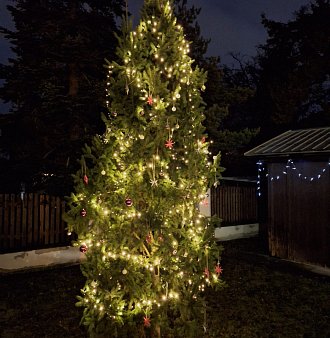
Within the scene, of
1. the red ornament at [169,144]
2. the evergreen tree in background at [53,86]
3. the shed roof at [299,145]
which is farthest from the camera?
the evergreen tree in background at [53,86]

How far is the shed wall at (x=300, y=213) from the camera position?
9828 millimetres

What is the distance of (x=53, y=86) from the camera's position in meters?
13.0

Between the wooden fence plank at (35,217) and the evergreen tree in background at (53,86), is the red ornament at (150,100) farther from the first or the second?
the evergreen tree in background at (53,86)

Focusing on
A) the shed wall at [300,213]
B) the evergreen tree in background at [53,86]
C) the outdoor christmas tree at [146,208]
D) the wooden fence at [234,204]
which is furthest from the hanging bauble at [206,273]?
the wooden fence at [234,204]

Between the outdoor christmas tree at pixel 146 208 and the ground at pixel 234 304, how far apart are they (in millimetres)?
901

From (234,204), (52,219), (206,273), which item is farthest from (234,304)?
(234,204)

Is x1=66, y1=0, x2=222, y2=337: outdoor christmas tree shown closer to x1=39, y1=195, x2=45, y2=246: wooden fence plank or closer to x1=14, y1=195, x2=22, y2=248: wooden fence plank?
x1=14, y1=195, x2=22, y2=248: wooden fence plank

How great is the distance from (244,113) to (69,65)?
1731cm

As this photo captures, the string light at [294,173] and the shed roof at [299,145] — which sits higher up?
the shed roof at [299,145]

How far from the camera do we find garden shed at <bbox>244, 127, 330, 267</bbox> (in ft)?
32.1

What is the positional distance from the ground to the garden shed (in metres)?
0.91

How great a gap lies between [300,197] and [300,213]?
432 mm

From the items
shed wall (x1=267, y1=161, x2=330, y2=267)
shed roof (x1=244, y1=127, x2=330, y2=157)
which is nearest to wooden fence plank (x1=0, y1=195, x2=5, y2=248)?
shed roof (x1=244, y1=127, x2=330, y2=157)

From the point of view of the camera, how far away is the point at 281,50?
71.1 feet
